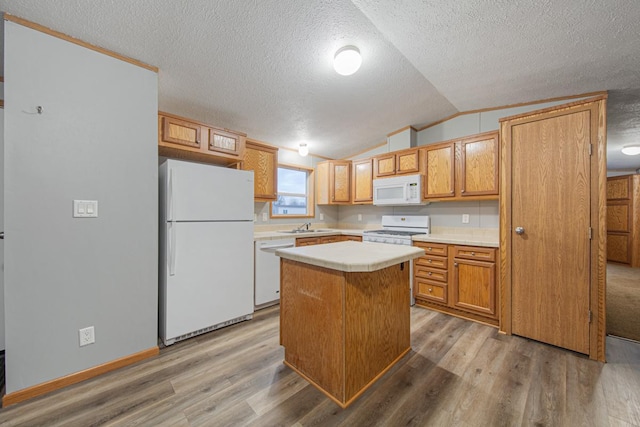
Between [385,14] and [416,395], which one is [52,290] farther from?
[385,14]

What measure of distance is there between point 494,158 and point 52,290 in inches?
159

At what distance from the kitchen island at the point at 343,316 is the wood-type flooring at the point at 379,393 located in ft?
0.40

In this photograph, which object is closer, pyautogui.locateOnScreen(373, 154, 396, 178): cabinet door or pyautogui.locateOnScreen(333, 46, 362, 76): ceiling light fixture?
pyautogui.locateOnScreen(333, 46, 362, 76): ceiling light fixture

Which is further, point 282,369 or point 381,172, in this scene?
point 381,172

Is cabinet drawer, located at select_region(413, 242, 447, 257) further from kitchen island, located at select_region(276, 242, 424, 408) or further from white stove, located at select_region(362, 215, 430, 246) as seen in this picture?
kitchen island, located at select_region(276, 242, 424, 408)

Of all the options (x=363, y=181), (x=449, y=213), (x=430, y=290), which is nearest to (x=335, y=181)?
(x=363, y=181)

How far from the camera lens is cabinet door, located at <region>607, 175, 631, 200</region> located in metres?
5.22

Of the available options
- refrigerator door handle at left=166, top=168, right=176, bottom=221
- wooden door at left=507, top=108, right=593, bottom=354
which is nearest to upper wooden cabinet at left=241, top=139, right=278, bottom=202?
refrigerator door handle at left=166, top=168, right=176, bottom=221

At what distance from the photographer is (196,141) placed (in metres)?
2.60

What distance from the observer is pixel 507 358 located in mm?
2066

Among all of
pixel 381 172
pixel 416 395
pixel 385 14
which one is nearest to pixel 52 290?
pixel 416 395

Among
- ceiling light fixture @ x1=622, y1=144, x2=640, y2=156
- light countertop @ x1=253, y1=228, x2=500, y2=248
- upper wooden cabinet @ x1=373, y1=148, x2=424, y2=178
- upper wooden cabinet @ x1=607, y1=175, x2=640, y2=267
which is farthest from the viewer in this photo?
upper wooden cabinet @ x1=607, y1=175, x2=640, y2=267

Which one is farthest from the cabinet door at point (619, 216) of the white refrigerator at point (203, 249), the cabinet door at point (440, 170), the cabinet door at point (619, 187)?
the white refrigerator at point (203, 249)

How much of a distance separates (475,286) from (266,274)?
2336 millimetres
